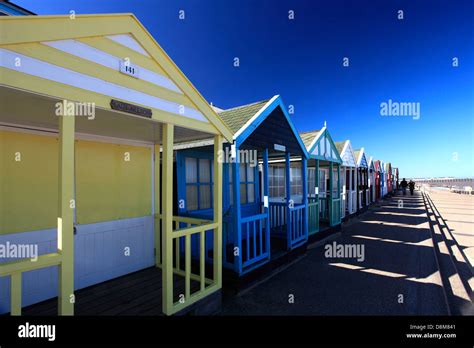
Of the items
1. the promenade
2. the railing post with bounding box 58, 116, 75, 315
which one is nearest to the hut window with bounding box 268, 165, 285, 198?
the promenade

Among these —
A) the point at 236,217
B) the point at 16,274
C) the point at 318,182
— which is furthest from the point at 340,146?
the point at 16,274

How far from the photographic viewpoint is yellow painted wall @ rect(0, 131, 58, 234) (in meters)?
2.73

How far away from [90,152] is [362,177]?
15.0 meters

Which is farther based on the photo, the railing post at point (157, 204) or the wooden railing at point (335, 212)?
the wooden railing at point (335, 212)

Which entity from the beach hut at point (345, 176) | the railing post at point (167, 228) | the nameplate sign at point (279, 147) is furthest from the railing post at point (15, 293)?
the beach hut at point (345, 176)

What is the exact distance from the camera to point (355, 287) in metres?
4.20

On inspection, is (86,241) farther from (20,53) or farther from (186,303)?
(20,53)

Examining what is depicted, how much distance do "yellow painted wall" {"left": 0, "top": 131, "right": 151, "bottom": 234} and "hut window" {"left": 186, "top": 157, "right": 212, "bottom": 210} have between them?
80 centimetres

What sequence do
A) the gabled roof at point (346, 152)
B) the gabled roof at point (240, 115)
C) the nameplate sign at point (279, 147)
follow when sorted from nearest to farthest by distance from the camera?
the gabled roof at point (240, 115), the nameplate sign at point (279, 147), the gabled roof at point (346, 152)

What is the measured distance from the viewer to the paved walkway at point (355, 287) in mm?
3467

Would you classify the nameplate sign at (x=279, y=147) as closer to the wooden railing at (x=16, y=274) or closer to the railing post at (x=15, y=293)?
the wooden railing at (x=16, y=274)

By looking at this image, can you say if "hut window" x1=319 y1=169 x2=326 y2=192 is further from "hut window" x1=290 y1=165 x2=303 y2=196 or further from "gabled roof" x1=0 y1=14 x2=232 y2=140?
"gabled roof" x1=0 y1=14 x2=232 y2=140

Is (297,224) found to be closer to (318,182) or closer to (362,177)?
(318,182)

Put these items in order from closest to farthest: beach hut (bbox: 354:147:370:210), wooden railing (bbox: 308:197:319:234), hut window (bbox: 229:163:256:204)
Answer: hut window (bbox: 229:163:256:204) → wooden railing (bbox: 308:197:319:234) → beach hut (bbox: 354:147:370:210)
